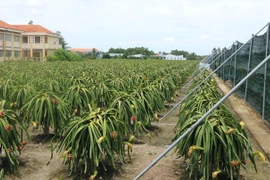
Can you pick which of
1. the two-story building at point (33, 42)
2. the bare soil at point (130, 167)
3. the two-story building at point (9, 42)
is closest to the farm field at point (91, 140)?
the bare soil at point (130, 167)

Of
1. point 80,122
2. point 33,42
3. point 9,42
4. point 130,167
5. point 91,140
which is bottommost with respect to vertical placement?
point 130,167

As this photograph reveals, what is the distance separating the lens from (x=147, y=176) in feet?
13.4

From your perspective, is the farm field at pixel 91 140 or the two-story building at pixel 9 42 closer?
the farm field at pixel 91 140

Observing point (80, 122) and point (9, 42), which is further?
point (9, 42)

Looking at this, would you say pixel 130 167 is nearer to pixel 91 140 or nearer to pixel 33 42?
pixel 91 140

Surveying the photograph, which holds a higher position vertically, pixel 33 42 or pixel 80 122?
pixel 33 42

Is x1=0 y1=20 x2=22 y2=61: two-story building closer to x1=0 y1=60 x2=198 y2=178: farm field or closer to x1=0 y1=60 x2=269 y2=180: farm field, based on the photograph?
x1=0 y1=60 x2=198 y2=178: farm field

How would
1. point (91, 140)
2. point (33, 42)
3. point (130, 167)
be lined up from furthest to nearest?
point (33, 42) → point (130, 167) → point (91, 140)

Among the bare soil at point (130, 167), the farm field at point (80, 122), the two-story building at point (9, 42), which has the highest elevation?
the two-story building at point (9, 42)

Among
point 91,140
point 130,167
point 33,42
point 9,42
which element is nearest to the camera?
point 91,140

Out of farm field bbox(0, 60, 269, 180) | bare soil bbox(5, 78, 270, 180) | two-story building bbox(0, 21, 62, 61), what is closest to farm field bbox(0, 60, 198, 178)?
farm field bbox(0, 60, 269, 180)

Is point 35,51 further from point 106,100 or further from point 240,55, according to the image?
point 106,100

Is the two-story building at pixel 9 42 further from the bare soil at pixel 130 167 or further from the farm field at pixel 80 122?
the bare soil at pixel 130 167

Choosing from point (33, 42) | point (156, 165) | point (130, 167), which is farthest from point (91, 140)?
point (33, 42)
